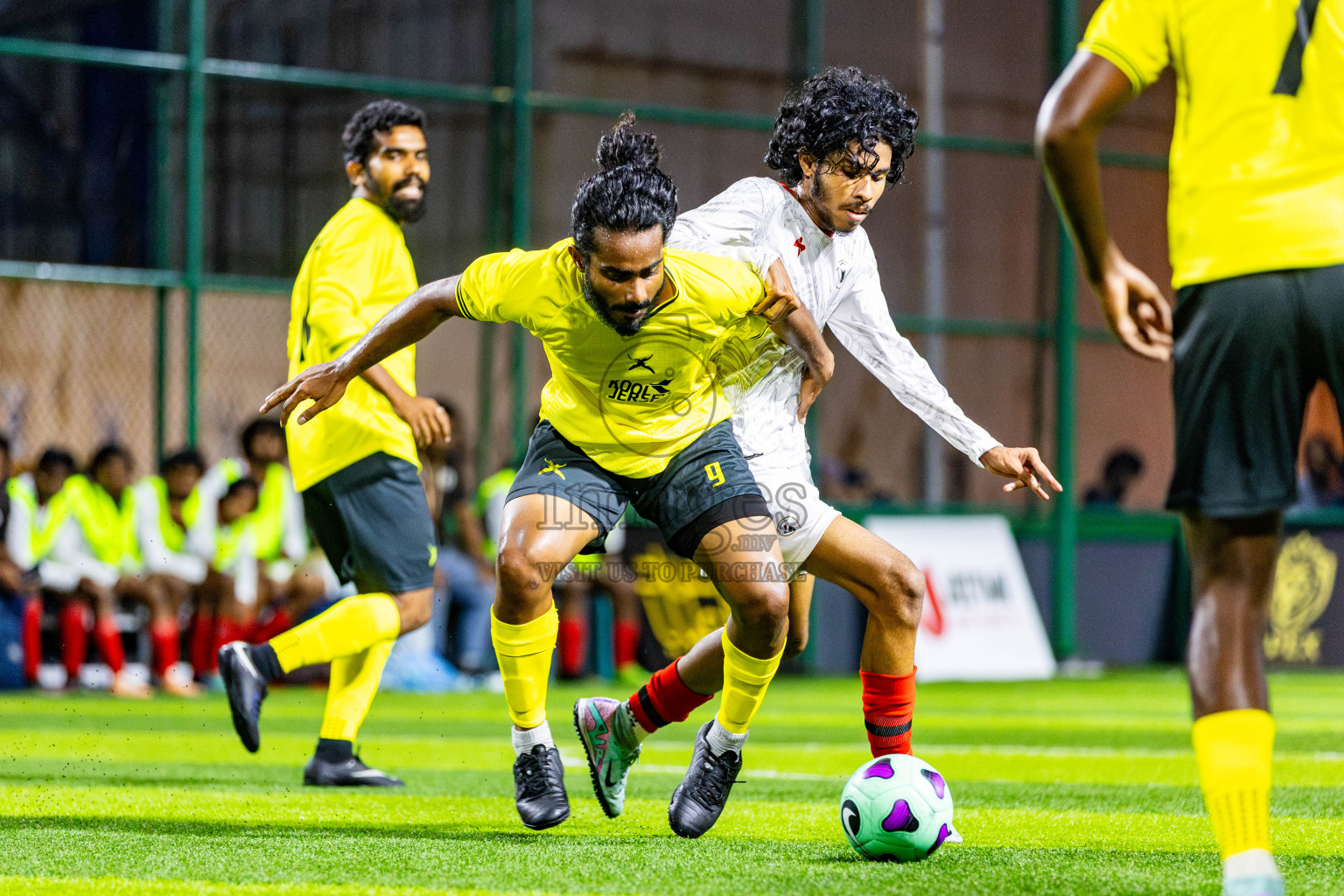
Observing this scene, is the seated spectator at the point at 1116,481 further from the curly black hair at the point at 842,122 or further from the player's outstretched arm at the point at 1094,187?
the player's outstretched arm at the point at 1094,187

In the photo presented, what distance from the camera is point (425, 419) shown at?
16.6 ft

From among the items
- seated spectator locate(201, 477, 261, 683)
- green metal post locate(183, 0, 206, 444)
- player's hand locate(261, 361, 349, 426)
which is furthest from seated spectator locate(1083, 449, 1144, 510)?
player's hand locate(261, 361, 349, 426)

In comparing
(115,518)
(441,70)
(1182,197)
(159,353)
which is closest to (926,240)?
(441,70)

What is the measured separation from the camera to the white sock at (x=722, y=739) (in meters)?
4.46

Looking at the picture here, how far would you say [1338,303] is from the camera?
2.83m

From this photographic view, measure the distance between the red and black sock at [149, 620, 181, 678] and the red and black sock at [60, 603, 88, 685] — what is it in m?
0.39

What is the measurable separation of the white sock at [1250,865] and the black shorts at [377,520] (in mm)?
3342

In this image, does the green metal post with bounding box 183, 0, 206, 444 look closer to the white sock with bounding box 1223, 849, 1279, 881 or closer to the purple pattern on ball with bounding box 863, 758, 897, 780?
the purple pattern on ball with bounding box 863, 758, 897, 780

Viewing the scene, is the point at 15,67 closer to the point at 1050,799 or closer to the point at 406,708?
the point at 406,708

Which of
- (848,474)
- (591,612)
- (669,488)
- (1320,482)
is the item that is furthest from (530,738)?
(1320,482)

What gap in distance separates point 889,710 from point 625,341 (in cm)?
118

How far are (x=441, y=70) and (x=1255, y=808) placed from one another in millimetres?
11669

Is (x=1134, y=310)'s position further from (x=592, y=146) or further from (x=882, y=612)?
(x=592, y=146)

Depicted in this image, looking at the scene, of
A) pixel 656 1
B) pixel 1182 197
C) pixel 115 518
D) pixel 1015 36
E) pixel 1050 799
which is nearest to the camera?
pixel 1182 197
